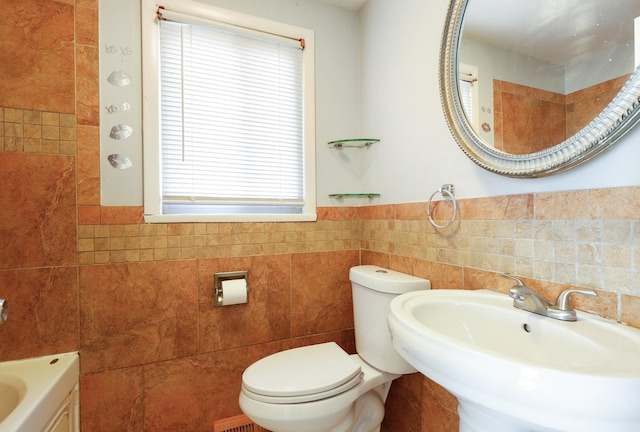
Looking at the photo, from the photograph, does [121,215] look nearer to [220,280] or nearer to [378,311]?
[220,280]

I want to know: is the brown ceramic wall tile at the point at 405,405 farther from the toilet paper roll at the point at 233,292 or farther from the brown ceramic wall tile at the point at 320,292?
the toilet paper roll at the point at 233,292

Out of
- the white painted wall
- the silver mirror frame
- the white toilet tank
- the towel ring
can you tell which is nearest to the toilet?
the white toilet tank

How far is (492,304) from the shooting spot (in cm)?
90

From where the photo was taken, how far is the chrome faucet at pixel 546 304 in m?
0.74

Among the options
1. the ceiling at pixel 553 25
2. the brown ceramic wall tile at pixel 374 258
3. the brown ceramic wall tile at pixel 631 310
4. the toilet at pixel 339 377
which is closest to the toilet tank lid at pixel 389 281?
the toilet at pixel 339 377

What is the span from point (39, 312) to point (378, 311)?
4.55 feet

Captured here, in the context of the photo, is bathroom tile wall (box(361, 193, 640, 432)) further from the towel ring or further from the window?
the window

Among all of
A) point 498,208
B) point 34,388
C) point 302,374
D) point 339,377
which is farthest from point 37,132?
point 498,208

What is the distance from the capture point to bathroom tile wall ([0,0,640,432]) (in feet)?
3.81

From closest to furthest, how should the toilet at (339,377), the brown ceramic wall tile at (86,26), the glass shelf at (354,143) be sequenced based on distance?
1. the toilet at (339,377)
2. the brown ceramic wall tile at (86,26)
3. the glass shelf at (354,143)

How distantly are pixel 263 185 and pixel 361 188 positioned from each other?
1.91ft

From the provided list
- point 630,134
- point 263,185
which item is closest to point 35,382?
point 263,185

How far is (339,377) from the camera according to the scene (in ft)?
3.64

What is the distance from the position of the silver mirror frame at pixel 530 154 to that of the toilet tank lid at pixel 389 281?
1.72 feet
